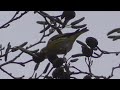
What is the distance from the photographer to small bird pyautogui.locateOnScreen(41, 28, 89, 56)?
3.72 ft

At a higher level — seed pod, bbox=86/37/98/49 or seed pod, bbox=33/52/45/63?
seed pod, bbox=86/37/98/49

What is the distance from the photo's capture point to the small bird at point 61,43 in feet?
3.72

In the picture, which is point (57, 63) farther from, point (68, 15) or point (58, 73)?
point (68, 15)

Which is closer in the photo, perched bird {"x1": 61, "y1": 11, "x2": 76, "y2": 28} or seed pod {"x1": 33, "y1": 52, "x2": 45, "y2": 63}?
seed pod {"x1": 33, "y1": 52, "x2": 45, "y2": 63}

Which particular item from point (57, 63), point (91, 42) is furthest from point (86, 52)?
point (57, 63)

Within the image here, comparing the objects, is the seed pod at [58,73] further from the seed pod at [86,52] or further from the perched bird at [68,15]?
the perched bird at [68,15]

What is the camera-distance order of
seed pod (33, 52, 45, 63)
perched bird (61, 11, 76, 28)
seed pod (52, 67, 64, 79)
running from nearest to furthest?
seed pod (52, 67, 64, 79), seed pod (33, 52, 45, 63), perched bird (61, 11, 76, 28)

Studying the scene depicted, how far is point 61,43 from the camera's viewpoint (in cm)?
117

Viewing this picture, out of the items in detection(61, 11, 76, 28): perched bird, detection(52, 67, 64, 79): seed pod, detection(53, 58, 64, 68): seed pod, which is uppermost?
detection(61, 11, 76, 28): perched bird

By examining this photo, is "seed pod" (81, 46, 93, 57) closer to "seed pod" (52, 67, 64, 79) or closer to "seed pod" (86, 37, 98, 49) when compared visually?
"seed pod" (86, 37, 98, 49)
